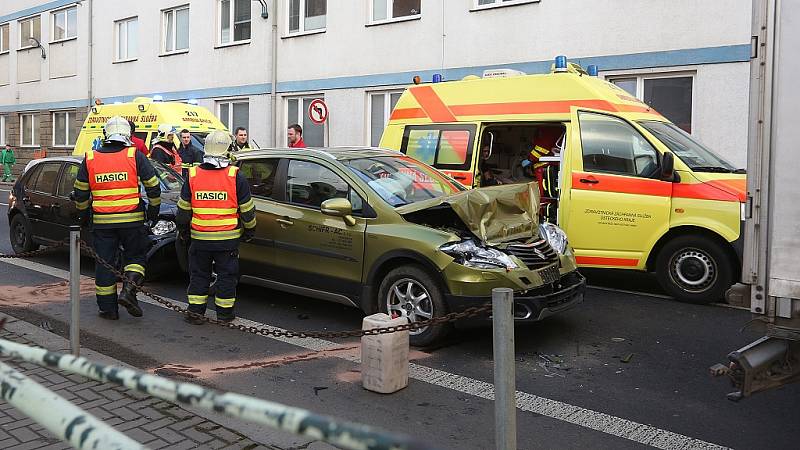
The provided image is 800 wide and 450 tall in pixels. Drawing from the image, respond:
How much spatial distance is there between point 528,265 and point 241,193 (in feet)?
8.26

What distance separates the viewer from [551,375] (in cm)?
534

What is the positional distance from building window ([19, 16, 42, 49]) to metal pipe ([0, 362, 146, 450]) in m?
30.8

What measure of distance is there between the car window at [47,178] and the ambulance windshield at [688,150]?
7.06 m

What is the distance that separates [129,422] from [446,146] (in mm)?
5824

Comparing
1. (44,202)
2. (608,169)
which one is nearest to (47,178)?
(44,202)

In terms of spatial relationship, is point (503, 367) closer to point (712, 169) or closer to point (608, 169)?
point (608, 169)

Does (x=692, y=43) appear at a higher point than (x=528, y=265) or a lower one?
higher

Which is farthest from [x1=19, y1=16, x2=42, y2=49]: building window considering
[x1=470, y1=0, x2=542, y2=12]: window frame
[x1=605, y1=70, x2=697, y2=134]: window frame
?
[x1=605, y1=70, x2=697, y2=134]: window frame

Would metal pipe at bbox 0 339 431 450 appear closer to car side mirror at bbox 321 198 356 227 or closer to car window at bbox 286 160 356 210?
car side mirror at bbox 321 198 356 227

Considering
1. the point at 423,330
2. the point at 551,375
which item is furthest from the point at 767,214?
the point at 423,330

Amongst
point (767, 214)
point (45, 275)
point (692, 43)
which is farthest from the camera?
point (692, 43)

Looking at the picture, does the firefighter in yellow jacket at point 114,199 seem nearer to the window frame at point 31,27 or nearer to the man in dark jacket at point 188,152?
the man in dark jacket at point 188,152

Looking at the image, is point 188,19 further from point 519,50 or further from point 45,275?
point 45,275

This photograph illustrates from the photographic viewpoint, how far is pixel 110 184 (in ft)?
21.4
